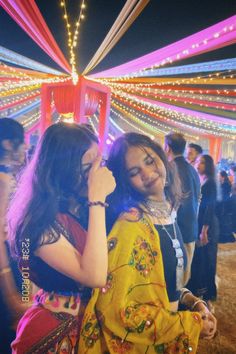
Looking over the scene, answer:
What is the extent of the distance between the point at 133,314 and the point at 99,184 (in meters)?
0.45

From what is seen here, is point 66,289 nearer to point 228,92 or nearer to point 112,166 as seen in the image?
→ point 112,166

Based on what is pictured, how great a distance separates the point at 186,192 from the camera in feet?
9.46

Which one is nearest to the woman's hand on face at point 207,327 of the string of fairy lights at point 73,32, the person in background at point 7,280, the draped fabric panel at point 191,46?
the person in background at point 7,280

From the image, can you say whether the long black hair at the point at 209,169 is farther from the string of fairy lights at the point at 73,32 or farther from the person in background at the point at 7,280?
the string of fairy lights at the point at 73,32

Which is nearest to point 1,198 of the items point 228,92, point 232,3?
point 232,3

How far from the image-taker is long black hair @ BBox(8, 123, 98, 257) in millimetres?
975

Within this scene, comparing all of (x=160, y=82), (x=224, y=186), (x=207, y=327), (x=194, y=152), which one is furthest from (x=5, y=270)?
(x=160, y=82)

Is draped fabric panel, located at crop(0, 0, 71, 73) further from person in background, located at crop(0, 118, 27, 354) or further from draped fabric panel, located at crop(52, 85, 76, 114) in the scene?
person in background, located at crop(0, 118, 27, 354)

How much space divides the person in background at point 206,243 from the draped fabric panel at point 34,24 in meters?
2.88

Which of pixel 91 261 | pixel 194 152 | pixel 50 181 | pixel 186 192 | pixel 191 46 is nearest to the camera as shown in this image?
pixel 91 261

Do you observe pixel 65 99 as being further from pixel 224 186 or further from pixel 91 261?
pixel 91 261

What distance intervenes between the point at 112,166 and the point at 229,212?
15.2ft

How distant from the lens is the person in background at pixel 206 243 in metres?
3.16

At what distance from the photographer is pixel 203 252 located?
10.9ft
